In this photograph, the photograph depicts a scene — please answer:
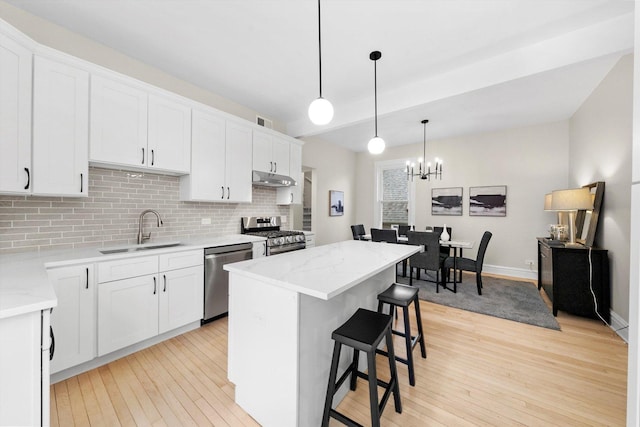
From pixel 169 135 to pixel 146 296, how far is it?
168 centimetres

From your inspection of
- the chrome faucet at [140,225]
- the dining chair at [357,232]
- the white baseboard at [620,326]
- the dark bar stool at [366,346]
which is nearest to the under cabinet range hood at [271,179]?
the chrome faucet at [140,225]

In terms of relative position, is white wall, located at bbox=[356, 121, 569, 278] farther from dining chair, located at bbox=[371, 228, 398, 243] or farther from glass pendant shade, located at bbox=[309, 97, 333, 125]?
glass pendant shade, located at bbox=[309, 97, 333, 125]

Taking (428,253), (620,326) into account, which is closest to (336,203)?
(428,253)

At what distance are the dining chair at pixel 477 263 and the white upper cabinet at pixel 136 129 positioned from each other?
4.18 m

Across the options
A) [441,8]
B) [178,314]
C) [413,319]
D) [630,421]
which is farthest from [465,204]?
[178,314]

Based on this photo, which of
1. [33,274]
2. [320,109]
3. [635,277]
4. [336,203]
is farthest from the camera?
[336,203]

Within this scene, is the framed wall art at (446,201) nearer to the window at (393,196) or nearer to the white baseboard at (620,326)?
the window at (393,196)

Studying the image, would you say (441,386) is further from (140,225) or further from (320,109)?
(140,225)

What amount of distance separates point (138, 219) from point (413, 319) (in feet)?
11.0

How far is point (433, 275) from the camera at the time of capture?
190 inches

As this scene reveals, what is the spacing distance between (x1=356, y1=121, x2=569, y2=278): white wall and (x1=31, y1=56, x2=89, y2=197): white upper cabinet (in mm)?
5835

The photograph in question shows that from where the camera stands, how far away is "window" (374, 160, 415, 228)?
614 centimetres

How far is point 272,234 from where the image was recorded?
149 inches

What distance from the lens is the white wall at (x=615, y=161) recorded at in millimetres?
2531
